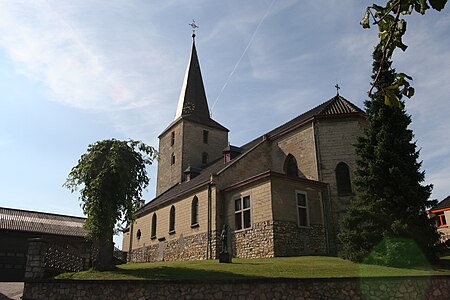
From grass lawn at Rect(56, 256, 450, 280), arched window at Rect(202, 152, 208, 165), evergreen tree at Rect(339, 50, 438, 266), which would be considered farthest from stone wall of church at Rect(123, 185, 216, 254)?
evergreen tree at Rect(339, 50, 438, 266)

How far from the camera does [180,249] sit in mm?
26203

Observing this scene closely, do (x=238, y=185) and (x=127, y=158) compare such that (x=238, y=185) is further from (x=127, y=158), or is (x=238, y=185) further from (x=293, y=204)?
(x=127, y=158)

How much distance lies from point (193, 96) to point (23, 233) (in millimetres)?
22229

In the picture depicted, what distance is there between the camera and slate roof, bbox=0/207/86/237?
27953 mm

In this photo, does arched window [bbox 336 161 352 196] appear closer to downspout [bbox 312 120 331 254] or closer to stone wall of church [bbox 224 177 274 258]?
downspout [bbox 312 120 331 254]

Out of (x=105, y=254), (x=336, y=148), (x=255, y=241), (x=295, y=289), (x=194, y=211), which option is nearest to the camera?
(x=295, y=289)

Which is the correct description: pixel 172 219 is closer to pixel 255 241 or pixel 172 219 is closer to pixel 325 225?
pixel 255 241

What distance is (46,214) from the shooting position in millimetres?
32938

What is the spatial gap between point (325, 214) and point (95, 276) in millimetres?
12755

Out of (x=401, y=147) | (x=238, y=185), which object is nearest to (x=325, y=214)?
(x=238, y=185)

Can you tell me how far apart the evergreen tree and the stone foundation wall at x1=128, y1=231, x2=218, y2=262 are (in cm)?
980

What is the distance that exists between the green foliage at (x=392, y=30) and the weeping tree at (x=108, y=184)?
14944 mm

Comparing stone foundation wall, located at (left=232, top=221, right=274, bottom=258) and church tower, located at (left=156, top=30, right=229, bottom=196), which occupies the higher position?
church tower, located at (left=156, top=30, right=229, bottom=196)

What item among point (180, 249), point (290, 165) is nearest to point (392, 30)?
point (290, 165)
